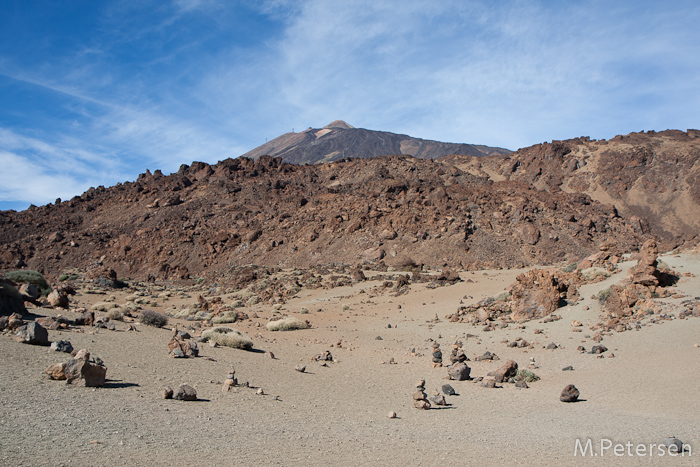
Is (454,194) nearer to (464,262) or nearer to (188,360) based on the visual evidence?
(464,262)

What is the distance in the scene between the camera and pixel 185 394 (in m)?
5.46

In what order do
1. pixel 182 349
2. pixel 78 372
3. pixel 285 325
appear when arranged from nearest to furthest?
pixel 78 372
pixel 182 349
pixel 285 325

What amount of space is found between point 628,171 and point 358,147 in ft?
319

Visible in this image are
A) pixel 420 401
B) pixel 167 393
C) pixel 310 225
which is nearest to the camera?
pixel 167 393

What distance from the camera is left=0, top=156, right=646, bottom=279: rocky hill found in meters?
32.6

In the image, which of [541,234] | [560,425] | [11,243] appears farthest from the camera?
[11,243]

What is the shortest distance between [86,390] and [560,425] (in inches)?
246

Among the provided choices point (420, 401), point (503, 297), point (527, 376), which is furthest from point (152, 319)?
point (503, 297)

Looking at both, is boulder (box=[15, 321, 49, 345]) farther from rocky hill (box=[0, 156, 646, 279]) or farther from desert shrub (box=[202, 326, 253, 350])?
rocky hill (box=[0, 156, 646, 279])

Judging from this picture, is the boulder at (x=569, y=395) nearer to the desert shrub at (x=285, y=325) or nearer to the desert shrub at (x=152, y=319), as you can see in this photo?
the desert shrub at (x=152, y=319)

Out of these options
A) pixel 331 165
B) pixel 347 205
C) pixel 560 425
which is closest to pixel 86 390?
pixel 560 425

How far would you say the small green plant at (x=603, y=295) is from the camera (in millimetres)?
13415

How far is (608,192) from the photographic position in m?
58.1

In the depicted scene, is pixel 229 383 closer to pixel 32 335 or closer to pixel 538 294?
pixel 32 335
